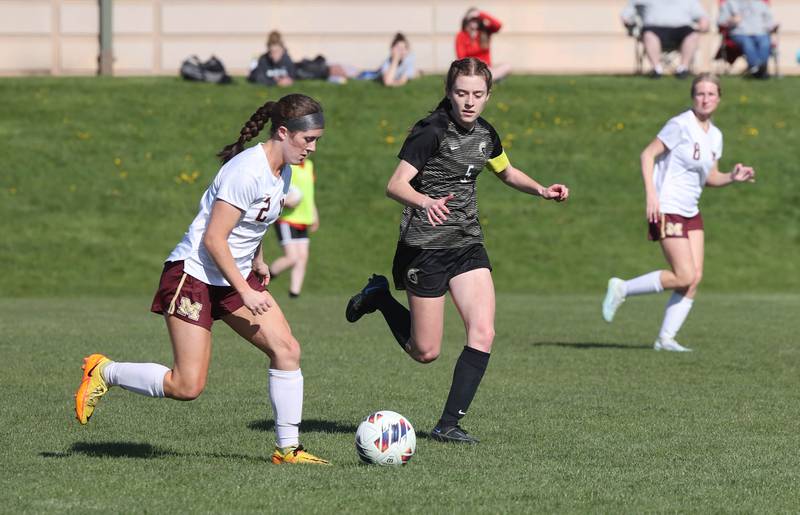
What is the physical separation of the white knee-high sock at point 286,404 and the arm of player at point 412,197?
1079 millimetres

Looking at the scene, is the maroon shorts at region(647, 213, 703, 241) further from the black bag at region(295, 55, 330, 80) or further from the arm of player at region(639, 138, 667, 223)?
the black bag at region(295, 55, 330, 80)

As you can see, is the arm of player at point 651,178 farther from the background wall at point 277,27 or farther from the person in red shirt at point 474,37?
the background wall at point 277,27

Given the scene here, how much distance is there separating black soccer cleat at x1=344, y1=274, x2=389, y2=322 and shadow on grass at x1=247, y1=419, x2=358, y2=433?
65cm

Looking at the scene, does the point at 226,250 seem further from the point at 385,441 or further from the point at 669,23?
the point at 669,23

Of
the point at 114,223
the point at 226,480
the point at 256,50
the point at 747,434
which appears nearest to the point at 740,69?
the point at 256,50

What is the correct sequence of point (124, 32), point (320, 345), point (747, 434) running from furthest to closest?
point (124, 32), point (320, 345), point (747, 434)

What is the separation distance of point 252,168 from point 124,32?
23.2 meters

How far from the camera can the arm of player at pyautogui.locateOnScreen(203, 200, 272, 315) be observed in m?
6.27

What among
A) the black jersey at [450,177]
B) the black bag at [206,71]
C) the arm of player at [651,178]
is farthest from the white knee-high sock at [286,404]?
the black bag at [206,71]

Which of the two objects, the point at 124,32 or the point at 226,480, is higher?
the point at 124,32

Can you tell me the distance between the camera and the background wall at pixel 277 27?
2858 centimetres

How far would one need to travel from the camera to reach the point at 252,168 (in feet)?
21.2

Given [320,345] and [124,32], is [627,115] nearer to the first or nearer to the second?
[124,32]

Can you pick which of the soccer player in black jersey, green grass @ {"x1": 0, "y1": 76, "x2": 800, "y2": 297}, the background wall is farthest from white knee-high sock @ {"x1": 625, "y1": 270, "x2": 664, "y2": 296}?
the background wall
